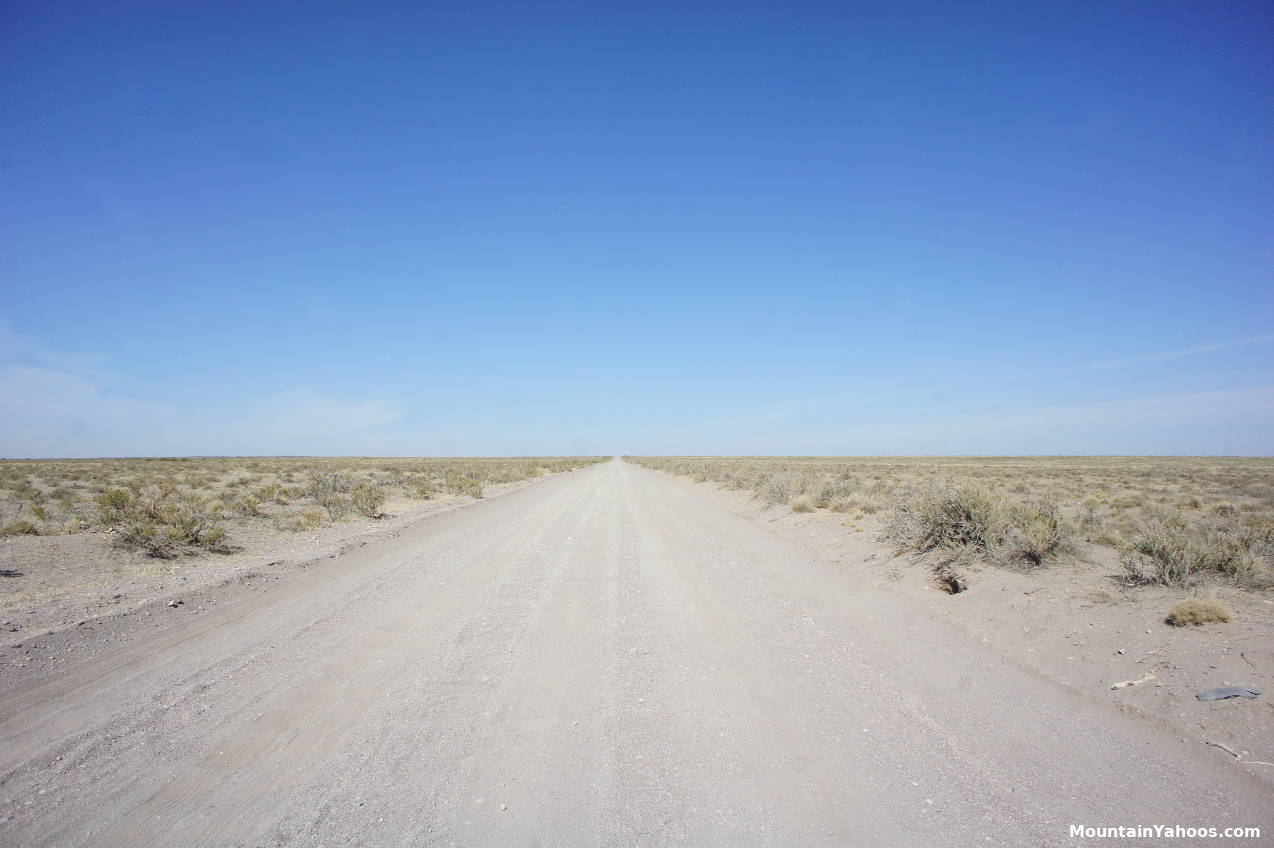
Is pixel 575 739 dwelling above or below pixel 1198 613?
below

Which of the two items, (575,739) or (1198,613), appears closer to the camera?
(575,739)

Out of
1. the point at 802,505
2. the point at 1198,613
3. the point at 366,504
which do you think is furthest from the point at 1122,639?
the point at 366,504

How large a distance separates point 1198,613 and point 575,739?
6.30 m

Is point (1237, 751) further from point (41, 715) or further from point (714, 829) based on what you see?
point (41, 715)

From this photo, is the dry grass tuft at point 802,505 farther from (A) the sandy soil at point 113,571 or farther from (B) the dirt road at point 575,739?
(A) the sandy soil at point 113,571

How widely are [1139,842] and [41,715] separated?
7.53 m

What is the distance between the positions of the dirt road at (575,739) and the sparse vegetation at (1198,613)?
1.88 meters

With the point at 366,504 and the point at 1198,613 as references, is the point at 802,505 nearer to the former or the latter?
the point at 1198,613

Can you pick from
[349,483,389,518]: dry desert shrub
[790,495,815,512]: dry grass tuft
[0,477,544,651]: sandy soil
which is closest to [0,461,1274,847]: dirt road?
[0,477,544,651]: sandy soil

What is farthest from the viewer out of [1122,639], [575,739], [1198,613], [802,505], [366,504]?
[366,504]

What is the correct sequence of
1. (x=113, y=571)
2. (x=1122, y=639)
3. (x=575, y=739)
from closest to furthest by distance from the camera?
(x=575, y=739)
(x=1122, y=639)
(x=113, y=571)

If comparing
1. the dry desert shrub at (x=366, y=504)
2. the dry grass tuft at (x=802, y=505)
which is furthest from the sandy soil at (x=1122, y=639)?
the dry desert shrub at (x=366, y=504)

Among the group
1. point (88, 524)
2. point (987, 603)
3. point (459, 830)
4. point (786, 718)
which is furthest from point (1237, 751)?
point (88, 524)

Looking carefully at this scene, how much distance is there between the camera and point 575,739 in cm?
405
